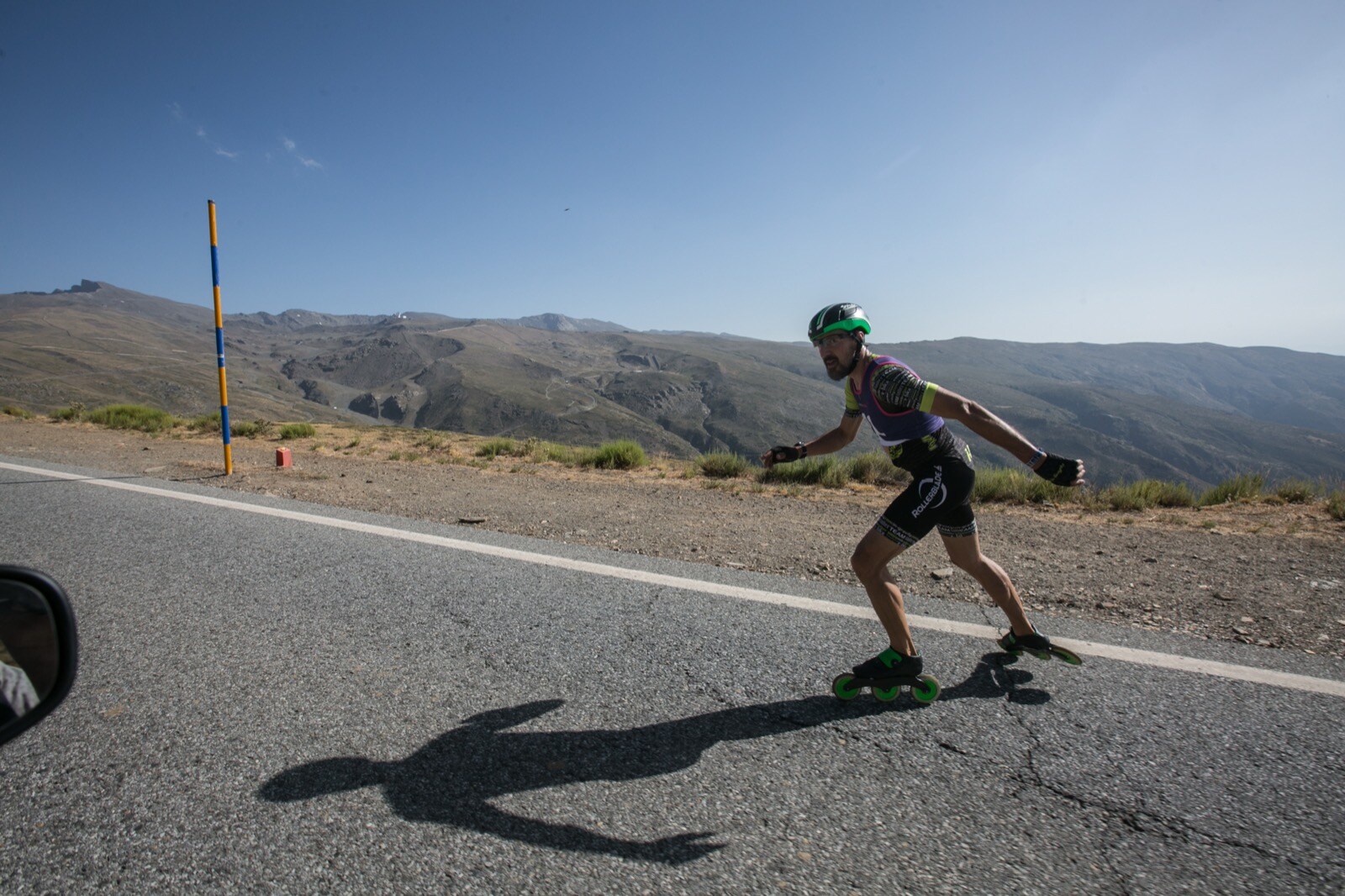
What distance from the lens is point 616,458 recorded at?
11477 millimetres

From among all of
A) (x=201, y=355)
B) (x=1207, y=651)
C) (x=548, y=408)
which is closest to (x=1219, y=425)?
(x=548, y=408)

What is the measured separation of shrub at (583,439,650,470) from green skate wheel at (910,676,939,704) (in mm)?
8898

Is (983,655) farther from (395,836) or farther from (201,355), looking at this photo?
(201,355)

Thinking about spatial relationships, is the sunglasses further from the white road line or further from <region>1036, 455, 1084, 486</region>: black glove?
the white road line

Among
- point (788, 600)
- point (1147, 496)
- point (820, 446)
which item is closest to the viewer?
point (820, 446)

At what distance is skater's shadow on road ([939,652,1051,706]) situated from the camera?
2711mm

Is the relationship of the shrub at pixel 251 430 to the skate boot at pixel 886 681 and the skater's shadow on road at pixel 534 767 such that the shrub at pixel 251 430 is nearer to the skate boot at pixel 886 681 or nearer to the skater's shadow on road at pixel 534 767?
the skater's shadow on road at pixel 534 767

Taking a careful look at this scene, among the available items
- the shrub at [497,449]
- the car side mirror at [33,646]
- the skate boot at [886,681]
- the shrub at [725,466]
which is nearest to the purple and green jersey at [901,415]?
the skate boot at [886,681]

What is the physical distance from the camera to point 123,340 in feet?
575

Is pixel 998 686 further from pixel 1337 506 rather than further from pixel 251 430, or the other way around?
pixel 251 430

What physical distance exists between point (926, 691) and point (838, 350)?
5.20ft

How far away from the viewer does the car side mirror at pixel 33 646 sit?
1491mm

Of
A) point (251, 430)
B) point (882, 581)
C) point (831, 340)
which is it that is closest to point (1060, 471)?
point (882, 581)

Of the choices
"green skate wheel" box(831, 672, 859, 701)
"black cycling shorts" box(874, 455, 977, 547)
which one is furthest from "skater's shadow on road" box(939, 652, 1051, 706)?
"black cycling shorts" box(874, 455, 977, 547)
